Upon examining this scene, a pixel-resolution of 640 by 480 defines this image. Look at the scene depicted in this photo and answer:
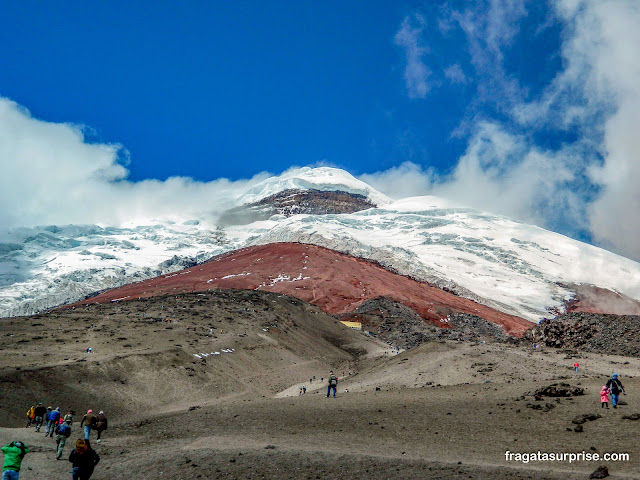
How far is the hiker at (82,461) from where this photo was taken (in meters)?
12.9

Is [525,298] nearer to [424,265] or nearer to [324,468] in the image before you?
[424,265]

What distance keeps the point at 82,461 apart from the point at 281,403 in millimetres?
14326

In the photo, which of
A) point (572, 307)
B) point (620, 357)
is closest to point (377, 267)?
point (572, 307)

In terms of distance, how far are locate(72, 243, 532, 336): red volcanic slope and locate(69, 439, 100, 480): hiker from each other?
3303 inches

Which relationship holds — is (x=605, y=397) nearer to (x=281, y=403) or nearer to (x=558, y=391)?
(x=558, y=391)

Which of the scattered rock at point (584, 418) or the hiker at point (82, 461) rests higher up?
the scattered rock at point (584, 418)

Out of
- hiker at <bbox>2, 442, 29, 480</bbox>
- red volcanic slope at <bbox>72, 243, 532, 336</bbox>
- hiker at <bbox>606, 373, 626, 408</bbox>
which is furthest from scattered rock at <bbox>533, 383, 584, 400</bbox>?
red volcanic slope at <bbox>72, 243, 532, 336</bbox>

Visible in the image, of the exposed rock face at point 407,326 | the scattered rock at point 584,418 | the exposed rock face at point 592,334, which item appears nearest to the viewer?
the scattered rock at point 584,418

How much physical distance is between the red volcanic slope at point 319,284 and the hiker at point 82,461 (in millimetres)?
83909

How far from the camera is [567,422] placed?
18203 millimetres

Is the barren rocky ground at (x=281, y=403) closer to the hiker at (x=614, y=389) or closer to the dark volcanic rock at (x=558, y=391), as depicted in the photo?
the hiker at (x=614, y=389)

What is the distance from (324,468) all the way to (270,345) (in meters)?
35.2

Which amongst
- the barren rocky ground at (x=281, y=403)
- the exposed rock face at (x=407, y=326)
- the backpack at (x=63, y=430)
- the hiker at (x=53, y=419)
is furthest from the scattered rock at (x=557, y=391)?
the exposed rock face at (x=407, y=326)

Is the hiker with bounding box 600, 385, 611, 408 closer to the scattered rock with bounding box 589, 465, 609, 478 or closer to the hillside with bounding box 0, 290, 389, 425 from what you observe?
the scattered rock with bounding box 589, 465, 609, 478
